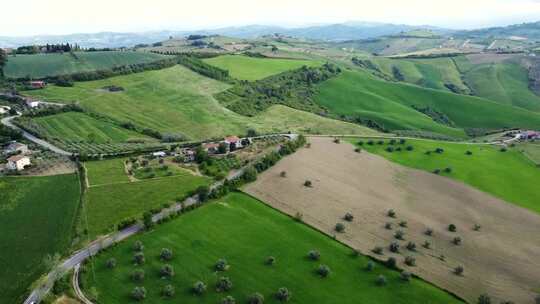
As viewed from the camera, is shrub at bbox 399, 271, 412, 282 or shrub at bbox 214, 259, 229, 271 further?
shrub at bbox 399, 271, 412, 282

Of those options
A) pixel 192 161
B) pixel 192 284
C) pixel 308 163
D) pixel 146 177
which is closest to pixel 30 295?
pixel 192 284

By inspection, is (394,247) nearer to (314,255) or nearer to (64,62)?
(314,255)

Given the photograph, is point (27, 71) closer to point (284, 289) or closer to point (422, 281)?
point (284, 289)

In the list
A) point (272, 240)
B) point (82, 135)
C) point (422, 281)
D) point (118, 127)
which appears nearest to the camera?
point (422, 281)

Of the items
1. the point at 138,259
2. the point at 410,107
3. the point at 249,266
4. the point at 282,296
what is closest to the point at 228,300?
the point at 282,296

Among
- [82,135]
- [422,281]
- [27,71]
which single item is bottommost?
[422,281]

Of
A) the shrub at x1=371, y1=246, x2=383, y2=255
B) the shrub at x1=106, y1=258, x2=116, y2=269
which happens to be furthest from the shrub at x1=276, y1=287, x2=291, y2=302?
the shrub at x1=106, y1=258, x2=116, y2=269

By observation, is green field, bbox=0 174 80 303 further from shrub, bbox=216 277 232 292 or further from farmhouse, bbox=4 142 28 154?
shrub, bbox=216 277 232 292
